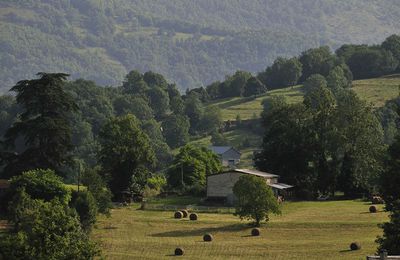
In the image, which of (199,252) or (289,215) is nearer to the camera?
(199,252)

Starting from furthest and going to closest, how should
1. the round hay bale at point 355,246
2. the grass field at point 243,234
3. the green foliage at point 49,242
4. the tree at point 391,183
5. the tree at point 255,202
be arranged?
1. the tree at point 255,202
2. the grass field at point 243,234
3. the round hay bale at point 355,246
4. the tree at point 391,183
5. the green foliage at point 49,242

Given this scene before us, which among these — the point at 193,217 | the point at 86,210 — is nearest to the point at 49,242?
the point at 86,210

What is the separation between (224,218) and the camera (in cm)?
11931

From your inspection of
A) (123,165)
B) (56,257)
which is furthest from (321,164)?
(56,257)

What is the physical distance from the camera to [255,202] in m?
112

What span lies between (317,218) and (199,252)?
23719 mm

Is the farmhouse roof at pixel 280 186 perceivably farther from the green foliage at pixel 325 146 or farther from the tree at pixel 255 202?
the tree at pixel 255 202

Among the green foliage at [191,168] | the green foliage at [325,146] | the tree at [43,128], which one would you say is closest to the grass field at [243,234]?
the tree at [43,128]

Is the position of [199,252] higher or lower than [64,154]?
lower

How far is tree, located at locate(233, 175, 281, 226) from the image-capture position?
11162 centimetres

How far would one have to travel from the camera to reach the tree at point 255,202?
112m

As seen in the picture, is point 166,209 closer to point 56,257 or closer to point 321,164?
point 321,164

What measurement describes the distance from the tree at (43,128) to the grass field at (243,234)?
383 inches

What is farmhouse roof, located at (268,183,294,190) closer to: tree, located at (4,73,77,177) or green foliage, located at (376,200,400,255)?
tree, located at (4,73,77,177)
